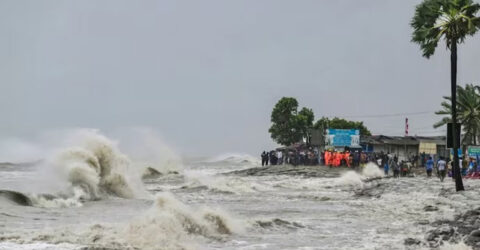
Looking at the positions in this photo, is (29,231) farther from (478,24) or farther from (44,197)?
(478,24)

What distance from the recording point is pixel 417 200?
20375 millimetres

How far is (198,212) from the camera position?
1352 cm

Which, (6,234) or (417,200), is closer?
(6,234)

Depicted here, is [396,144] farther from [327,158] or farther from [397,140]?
[327,158]

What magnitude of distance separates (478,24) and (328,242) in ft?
42.4

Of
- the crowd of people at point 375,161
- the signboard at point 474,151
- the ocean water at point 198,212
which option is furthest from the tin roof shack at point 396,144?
the ocean water at point 198,212

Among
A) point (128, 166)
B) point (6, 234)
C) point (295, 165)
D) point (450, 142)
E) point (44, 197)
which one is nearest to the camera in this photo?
point (6, 234)

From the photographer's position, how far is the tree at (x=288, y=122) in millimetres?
73750

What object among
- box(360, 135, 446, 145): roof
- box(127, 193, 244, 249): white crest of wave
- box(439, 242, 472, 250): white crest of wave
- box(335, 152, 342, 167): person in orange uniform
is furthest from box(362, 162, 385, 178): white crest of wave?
box(439, 242, 472, 250): white crest of wave

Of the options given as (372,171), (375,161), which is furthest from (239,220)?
(375,161)

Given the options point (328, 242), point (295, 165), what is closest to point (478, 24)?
point (328, 242)

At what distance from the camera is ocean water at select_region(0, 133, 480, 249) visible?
11.0m

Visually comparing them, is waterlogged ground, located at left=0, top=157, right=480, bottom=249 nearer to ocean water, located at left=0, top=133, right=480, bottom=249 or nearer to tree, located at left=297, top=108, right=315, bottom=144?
ocean water, located at left=0, top=133, right=480, bottom=249

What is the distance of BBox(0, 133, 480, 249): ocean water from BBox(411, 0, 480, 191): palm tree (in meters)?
4.06
